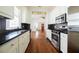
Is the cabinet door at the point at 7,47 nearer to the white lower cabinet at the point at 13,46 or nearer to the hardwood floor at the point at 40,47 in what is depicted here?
the white lower cabinet at the point at 13,46

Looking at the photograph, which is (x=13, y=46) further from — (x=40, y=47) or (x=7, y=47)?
(x=40, y=47)

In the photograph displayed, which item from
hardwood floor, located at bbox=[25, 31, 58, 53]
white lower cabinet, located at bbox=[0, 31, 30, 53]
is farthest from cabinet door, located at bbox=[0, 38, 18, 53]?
hardwood floor, located at bbox=[25, 31, 58, 53]

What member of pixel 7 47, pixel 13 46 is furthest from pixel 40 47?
pixel 7 47

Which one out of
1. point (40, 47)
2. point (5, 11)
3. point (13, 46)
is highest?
point (5, 11)

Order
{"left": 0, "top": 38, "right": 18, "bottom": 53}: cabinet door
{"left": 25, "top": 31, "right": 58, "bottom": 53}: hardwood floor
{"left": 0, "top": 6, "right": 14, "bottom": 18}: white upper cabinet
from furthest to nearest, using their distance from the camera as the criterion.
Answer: {"left": 25, "top": 31, "right": 58, "bottom": 53}: hardwood floor → {"left": 0, "top": 6, "right": 14, "bottom": 18}: white upper cabinet → {"left": 0, "top": 38, "right": 18, "bottom": 53}: cabinet door

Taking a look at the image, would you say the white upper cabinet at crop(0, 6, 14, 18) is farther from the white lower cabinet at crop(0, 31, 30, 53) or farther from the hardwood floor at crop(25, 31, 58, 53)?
the hardwood floor at crop(25, 31, 58, 53)

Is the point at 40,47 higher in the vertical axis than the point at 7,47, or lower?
lower

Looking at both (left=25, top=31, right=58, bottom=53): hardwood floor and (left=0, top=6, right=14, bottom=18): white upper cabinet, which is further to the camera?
(left=25, top=31, right=58, bottom=53): hardwood floor
